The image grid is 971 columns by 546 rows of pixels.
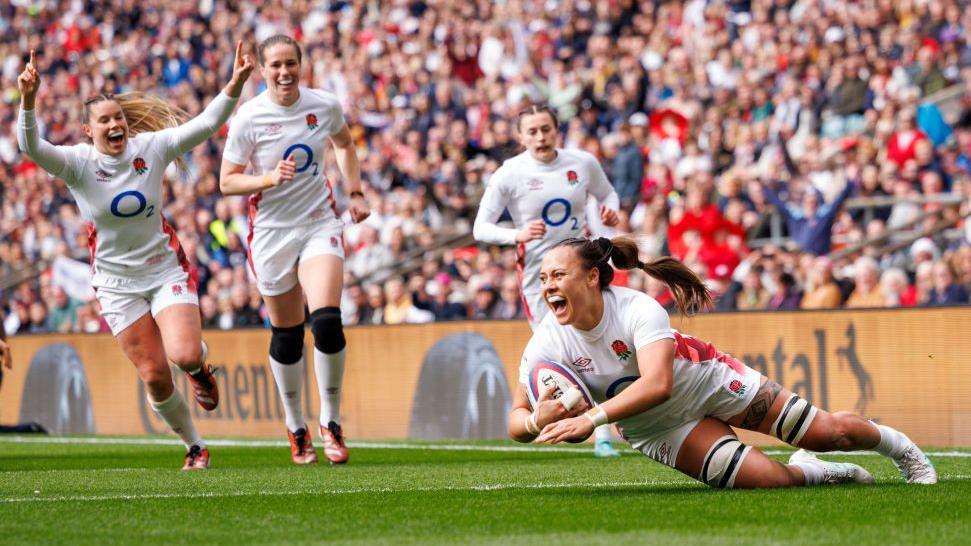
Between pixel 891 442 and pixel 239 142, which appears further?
pixel 239 142

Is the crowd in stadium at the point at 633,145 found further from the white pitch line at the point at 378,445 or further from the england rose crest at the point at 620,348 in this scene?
the england rose crest at the point at 620,348

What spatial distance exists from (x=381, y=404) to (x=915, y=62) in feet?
21.4

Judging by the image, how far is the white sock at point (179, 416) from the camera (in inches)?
372

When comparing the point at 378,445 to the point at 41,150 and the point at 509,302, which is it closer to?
the point at 509,302

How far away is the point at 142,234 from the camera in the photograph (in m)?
9.16

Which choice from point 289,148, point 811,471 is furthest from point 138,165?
point 811,471

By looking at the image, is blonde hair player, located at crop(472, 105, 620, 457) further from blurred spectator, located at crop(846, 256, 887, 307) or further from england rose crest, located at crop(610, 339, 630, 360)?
england rose crest, located at crop(610, 339, 630, 360)

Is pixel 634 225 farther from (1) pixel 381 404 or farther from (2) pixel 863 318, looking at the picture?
(2) pixel 863 318

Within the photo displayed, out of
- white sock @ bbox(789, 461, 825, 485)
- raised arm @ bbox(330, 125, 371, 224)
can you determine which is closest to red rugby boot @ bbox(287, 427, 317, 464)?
raised arm @ bbox(330, 125, 371, 224)

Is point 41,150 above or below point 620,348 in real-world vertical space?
above

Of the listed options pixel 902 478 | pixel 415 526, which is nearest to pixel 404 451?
pixel 902 478

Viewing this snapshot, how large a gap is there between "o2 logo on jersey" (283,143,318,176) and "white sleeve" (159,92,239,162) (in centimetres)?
65

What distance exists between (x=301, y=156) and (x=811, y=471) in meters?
4.15

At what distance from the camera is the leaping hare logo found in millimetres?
11250
